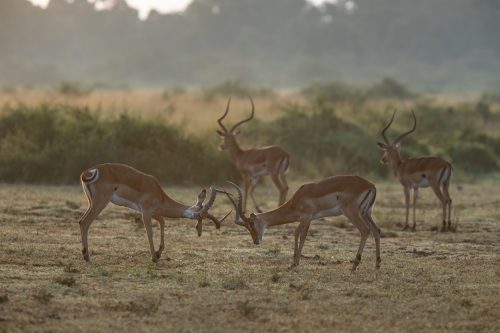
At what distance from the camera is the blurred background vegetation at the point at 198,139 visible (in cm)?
2080

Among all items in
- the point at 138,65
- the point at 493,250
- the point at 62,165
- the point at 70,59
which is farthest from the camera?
the point at 70,59

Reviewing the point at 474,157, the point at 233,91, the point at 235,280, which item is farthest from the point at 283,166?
the point at 233,91

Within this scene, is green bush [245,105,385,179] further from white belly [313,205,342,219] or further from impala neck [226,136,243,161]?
white belly [313,205,342,219]

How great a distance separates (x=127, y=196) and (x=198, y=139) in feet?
37.3

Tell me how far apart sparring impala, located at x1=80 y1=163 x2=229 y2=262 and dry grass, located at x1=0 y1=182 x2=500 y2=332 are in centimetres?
46

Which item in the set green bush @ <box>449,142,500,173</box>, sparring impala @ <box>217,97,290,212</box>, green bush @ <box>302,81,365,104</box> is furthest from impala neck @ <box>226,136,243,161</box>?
green bush @ <box>302,81,365,104</box>

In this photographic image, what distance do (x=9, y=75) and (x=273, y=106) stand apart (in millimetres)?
55591

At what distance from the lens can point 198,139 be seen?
22203mm

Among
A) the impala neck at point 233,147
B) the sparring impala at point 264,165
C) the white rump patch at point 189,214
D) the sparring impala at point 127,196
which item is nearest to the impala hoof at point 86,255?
the sparring impala at point 127,196

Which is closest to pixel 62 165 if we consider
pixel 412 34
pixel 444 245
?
pixel 444 245

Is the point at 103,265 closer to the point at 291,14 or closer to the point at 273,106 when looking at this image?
the point at 273,106

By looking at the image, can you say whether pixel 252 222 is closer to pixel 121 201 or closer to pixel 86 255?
pixel 121 201

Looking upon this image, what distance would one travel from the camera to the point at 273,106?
97.6ft

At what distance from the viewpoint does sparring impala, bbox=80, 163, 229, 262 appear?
35.1 ft
